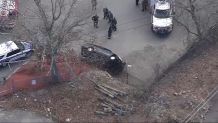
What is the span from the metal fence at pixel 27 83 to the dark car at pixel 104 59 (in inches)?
102

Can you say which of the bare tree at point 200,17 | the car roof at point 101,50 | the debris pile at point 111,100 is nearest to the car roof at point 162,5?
the bare tree at point 200,17

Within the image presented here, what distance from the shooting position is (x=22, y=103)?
21766 millimetres

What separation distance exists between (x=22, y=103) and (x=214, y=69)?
10.8 m

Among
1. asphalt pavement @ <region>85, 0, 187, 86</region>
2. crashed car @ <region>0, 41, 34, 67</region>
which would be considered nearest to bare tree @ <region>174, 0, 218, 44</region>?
asphalt pavement @ <region>85, 0, 187, 86</region>

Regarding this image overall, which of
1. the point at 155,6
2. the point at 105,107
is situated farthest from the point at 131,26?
the point at 105,107

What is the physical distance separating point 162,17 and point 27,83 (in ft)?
38.0

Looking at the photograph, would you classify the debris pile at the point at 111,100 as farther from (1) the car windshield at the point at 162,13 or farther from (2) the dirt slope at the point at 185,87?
(1) the car windshield at the point at 162,13

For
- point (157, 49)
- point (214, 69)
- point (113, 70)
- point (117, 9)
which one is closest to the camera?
point (214, 69)

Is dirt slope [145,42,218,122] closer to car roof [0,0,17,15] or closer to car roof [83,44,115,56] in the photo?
car roof [83,44,115,56]

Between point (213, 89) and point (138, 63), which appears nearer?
point (213, 89)

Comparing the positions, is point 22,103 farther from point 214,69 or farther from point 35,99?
point 214,69

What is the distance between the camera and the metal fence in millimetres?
22484

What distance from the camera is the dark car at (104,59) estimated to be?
25.3 metres

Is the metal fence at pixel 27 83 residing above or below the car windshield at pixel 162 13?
below
